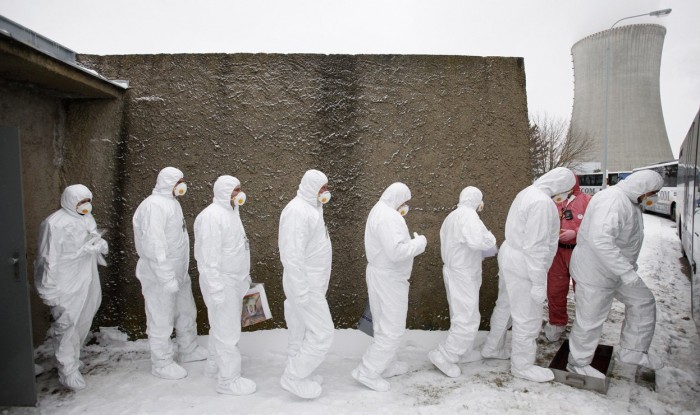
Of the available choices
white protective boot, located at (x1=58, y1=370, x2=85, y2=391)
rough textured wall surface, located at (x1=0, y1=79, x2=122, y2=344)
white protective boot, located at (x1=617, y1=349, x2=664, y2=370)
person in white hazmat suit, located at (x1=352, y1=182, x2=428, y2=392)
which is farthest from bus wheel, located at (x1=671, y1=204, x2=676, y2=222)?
white protective boot, located at (x1=58, y1=370, x2=85, y2=391)

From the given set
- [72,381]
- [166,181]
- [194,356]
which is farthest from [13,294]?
[194,356]

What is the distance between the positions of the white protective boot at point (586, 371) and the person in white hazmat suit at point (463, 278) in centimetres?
93

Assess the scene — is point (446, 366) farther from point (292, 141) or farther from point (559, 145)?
point (559, 145)

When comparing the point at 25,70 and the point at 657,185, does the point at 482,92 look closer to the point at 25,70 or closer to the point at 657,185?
the point at 657,185

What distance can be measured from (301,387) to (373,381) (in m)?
0.64

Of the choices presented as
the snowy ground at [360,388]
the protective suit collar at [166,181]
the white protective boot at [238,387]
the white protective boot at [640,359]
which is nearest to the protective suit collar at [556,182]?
the white protective boot at [640,359]

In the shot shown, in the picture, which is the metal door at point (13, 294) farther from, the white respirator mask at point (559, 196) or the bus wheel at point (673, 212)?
the bus wheel at point (673, 212)

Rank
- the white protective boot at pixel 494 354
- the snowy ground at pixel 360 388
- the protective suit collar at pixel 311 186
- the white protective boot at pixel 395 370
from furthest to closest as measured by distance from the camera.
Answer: the white protective boot at pixel 494 354, the white protective boot at pixel 395 370, the protective suit collar at pixel 311 186, the snowy ground at pixel 360 388

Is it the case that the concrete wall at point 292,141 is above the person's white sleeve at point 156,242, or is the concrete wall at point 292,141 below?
above

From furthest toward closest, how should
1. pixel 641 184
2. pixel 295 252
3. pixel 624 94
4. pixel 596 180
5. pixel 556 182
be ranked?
1. pixel 596 180
2. pixel 624 94
3. pixel 556 182
4. pixel 641 184
5. pixel 295 252

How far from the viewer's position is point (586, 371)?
354 centimetres

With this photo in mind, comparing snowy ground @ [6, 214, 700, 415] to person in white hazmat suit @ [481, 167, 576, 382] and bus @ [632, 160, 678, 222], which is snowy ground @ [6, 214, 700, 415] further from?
bus @ [632, 160, 678, 222]

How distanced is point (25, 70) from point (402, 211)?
3551mm

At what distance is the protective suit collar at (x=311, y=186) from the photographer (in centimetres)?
338
